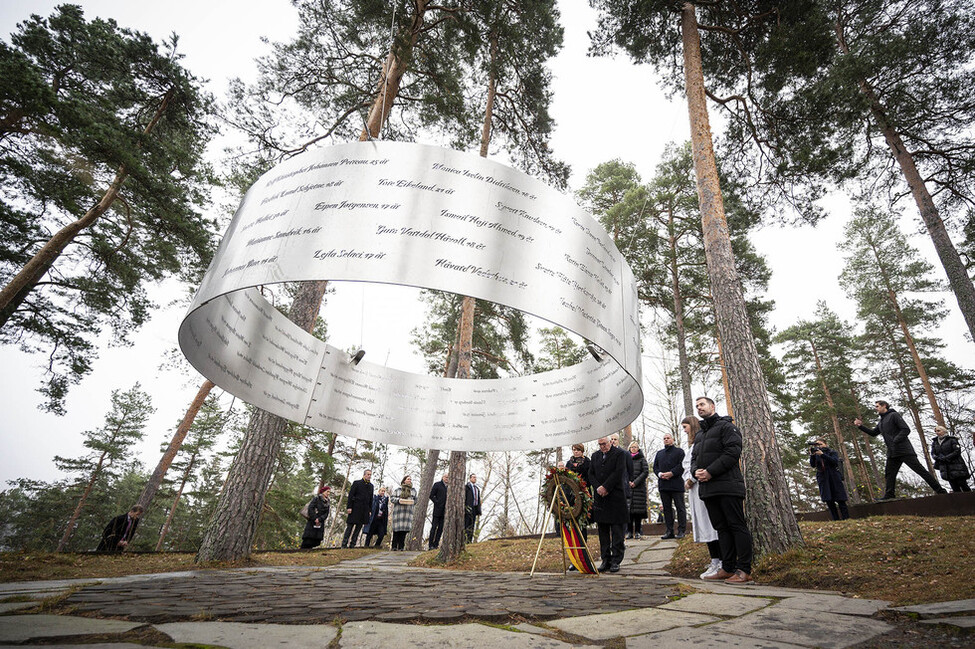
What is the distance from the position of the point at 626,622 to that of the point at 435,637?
1.02 meters

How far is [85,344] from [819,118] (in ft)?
56.5

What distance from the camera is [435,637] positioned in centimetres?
168

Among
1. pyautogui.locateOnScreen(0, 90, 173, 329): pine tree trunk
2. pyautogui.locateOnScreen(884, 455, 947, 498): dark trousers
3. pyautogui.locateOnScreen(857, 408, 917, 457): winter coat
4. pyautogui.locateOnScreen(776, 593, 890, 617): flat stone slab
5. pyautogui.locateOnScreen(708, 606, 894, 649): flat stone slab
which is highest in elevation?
pyautogui.locateOnScreen(0, 90, 173, 329): pine tree trunk

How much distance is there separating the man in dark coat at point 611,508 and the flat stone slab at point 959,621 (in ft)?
10.9

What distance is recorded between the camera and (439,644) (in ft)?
5.19

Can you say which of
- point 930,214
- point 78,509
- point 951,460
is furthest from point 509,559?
point 78,509

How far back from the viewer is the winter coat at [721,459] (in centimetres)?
423

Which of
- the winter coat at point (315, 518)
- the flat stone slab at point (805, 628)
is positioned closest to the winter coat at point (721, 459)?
the flat stone slab at point (805, 628)

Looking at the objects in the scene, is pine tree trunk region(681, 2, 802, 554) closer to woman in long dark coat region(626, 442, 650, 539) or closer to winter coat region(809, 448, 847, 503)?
woman in long dark coat region(626, 442, 650, 539)

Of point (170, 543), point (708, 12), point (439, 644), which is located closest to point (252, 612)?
point (439, 644)

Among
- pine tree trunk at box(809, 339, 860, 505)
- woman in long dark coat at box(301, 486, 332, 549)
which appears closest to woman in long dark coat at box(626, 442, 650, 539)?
woman in long dark coat at box(301, 486, 332, 549)

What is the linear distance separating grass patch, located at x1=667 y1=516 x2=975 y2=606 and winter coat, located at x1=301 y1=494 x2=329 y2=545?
→ 7.11 meters

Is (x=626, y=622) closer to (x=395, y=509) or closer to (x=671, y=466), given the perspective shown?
(x=671, y=466)

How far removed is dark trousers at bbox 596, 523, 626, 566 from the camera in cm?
534
